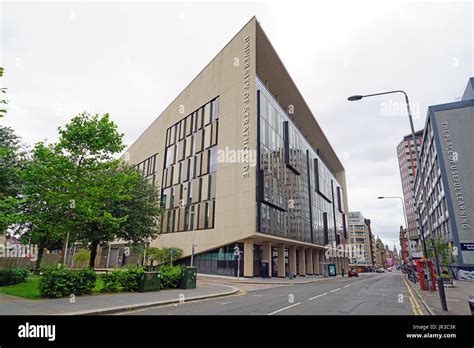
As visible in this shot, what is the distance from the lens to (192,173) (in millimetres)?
44812

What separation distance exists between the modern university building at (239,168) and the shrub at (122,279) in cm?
1806

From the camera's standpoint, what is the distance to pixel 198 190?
1663 inches

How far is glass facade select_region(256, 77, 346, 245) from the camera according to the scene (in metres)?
37.1

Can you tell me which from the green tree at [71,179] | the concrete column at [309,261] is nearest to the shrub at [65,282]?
the green tree at [71,179]

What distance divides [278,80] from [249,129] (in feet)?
51.2

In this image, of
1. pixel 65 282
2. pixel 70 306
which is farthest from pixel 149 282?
pixel 70 306

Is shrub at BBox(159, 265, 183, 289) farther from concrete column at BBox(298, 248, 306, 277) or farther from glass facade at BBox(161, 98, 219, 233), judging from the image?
concrete column at BBox(298, 248, 306, 277)

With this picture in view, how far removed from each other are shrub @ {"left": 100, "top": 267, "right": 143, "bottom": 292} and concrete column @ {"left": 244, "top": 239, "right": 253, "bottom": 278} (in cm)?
1986

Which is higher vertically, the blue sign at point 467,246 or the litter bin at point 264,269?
the blue sign at point 467,246

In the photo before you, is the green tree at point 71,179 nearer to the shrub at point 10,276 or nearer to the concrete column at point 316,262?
the shrub at point 10,276

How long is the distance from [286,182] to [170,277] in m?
28.9

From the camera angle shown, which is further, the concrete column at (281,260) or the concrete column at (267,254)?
the concrete column at (281,260)

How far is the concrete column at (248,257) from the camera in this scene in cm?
3425
